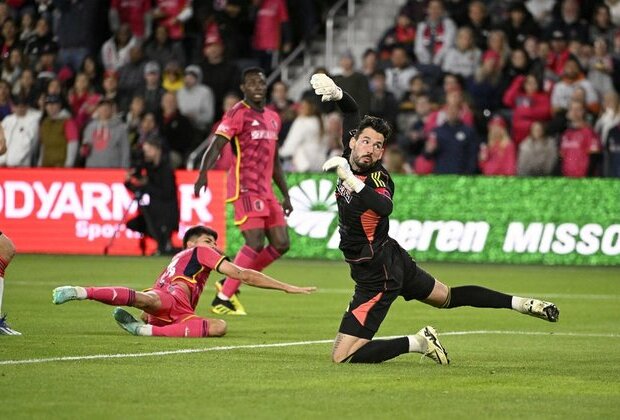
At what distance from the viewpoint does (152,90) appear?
90.7ft

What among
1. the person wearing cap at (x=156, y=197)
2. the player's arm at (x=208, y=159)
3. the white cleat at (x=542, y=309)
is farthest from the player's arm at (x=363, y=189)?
the person wearing cap at (x=156, y=197)

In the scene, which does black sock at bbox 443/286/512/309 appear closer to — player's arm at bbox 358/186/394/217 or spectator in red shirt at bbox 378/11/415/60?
player's arm at bbox 358/186/394/217

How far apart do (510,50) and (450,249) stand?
4.43 m

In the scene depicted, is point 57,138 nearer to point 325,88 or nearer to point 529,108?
point 529,108

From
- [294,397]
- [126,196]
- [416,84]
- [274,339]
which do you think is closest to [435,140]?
[416,84]

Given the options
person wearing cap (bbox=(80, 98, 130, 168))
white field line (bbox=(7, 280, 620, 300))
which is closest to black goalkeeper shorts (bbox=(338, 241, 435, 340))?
white field line (bbox=(7, 280, 620, 300))

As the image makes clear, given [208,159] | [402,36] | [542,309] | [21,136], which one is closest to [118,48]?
[21,136]

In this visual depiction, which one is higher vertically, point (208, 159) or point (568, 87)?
point (568, 87)

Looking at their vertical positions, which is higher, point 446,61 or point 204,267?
point 446,61

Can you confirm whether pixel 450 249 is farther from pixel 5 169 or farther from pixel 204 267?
pixel 204 267

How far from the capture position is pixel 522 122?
24672 mm

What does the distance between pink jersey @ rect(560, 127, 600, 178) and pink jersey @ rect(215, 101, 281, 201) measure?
9.15 m

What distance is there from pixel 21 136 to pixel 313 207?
6425 mm

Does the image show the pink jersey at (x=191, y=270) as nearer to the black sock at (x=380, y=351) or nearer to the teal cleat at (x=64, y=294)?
the teal cleat at (x=64, y=294)
